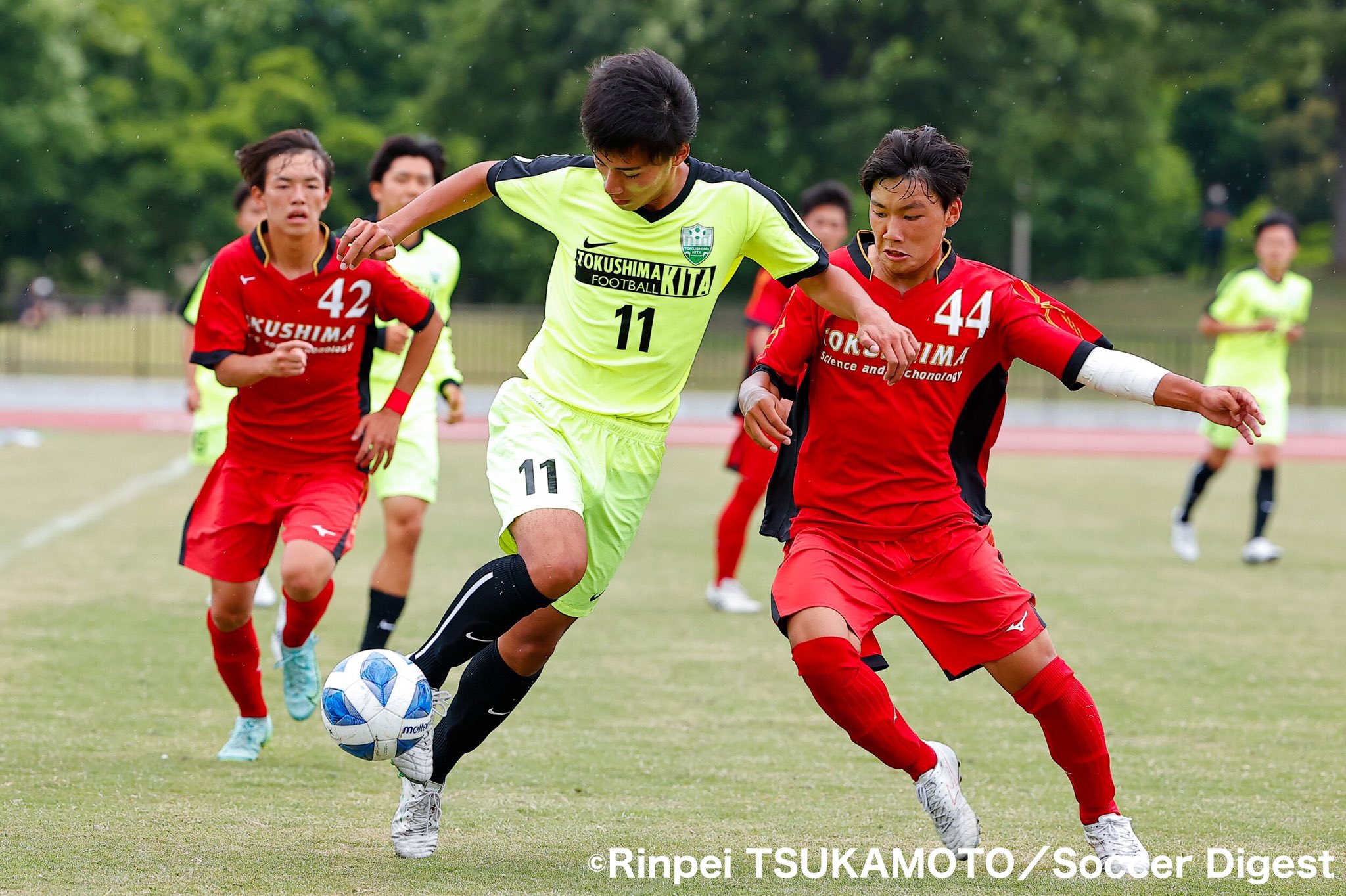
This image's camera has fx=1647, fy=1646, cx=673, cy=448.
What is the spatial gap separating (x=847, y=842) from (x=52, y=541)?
7604 mm

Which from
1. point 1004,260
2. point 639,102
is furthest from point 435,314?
point 1004,260

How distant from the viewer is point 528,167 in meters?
4.42

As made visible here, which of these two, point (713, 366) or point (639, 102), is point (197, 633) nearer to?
point (639, 102)

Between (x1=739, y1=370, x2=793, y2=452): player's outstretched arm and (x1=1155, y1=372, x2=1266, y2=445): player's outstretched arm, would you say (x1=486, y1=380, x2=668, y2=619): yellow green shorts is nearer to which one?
(x1=739, y1=370, x2=793, y2=452): player's outstretched arm

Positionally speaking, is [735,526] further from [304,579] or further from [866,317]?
[866,317]

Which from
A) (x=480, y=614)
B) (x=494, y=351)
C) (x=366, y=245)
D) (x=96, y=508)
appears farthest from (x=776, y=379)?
(x=494, y=351)

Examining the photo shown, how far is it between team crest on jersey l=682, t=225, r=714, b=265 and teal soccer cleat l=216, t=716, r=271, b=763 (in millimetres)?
2261

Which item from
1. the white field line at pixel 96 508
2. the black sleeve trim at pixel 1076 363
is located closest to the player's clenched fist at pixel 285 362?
the black sleeve trim at pixel 1076 363

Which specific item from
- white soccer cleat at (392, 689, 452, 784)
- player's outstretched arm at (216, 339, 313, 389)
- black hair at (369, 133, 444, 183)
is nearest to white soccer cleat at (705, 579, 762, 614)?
black hair at (369, 133, 444, 183)

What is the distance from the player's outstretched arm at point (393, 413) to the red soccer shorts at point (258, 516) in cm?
16

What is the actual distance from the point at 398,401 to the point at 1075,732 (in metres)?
2.42

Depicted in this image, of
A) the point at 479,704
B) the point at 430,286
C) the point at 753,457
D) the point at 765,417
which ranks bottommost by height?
the point at 479,704

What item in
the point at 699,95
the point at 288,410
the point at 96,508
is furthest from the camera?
the point at 699,95

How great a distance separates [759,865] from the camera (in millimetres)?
4207
